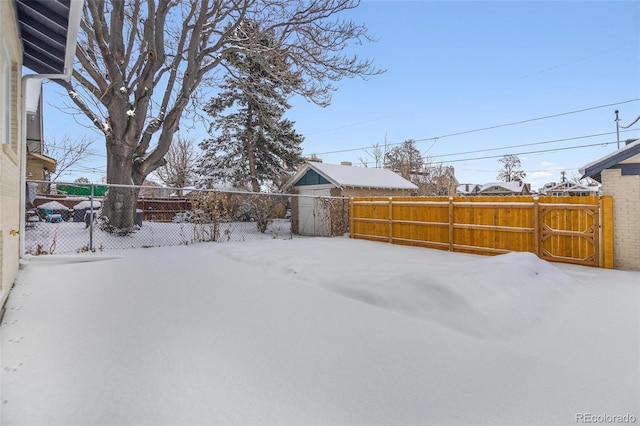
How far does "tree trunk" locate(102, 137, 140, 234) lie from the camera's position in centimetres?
908

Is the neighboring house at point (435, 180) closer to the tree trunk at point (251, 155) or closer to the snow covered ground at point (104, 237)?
the tree trunk at point (251, 155)

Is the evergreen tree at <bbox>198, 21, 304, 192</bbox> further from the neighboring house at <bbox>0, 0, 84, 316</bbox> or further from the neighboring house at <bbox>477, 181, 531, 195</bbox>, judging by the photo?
the neighboring house at <bbox>477, 181, 531, 195</bbox>

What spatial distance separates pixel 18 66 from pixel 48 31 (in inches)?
25.2

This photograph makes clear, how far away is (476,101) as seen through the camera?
21.0 metres

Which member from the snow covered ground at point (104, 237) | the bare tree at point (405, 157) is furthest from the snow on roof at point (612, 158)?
the bare tree at point (405, 157)

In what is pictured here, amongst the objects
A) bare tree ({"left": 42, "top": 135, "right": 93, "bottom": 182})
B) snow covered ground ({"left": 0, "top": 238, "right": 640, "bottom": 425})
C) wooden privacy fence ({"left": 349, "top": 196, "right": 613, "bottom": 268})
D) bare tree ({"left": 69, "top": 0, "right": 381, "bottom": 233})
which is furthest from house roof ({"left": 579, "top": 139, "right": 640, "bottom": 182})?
bare tree ({"left": 42, "top": 135, "right": 93, "bottom": 182})

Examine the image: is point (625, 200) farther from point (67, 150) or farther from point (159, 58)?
point (67, 150)

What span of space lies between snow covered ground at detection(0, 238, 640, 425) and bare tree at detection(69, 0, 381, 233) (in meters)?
5.96

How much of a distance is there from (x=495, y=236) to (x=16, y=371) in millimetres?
7750

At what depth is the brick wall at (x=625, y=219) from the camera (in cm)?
558

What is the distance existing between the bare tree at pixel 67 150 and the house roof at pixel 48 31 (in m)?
19.8

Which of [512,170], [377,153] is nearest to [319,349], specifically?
[377,153]

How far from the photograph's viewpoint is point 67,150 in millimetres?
20859

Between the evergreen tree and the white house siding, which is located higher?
the evergreen tree
